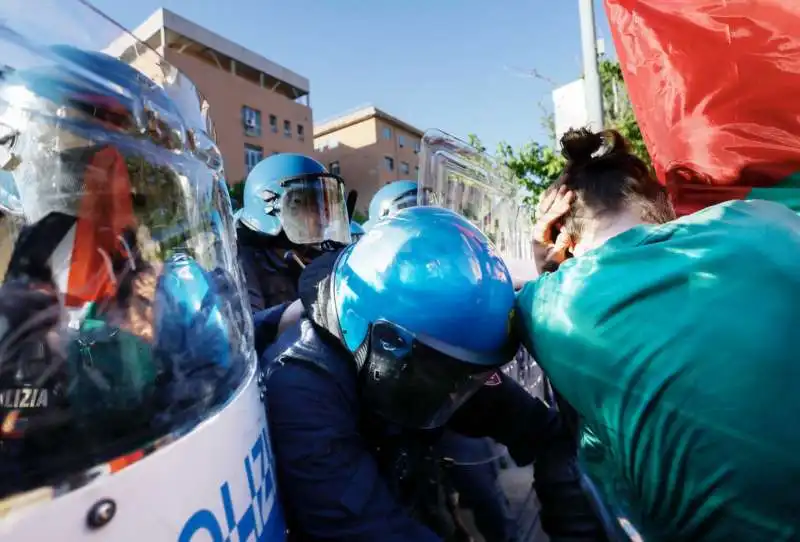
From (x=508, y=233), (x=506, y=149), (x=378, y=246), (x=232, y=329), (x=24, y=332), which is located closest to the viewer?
(x=24, y=332)

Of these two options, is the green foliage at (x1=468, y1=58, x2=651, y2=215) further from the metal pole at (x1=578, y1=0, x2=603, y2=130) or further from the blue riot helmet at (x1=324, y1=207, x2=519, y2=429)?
the blue riot helmet at (x1=324, y1=207, x2=519, y2=429)

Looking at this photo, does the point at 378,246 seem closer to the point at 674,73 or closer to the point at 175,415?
the point at 175,415

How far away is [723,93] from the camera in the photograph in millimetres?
1987

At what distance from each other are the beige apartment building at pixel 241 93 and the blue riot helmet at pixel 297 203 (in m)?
23.1

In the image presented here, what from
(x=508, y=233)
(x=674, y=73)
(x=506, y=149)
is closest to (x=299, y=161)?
(x=508, y=233)

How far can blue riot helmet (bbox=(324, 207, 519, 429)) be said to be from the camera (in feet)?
4.46

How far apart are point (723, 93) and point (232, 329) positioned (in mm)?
1940

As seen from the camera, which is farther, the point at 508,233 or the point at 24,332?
the point at 508,233

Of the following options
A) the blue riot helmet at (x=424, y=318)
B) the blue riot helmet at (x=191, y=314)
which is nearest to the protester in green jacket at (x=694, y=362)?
the blue riot helmet at (x=424, y=318)

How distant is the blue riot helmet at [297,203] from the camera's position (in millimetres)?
4098

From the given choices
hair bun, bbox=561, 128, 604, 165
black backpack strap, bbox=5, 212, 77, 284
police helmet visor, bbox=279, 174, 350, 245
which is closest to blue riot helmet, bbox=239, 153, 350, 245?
police helmet visor, bbox=279, 174, 350, 245

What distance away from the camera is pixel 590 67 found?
471 cm

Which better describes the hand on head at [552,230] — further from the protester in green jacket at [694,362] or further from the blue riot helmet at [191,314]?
the blue riot helmet at [191,314]

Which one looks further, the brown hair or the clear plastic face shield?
the brown hair
